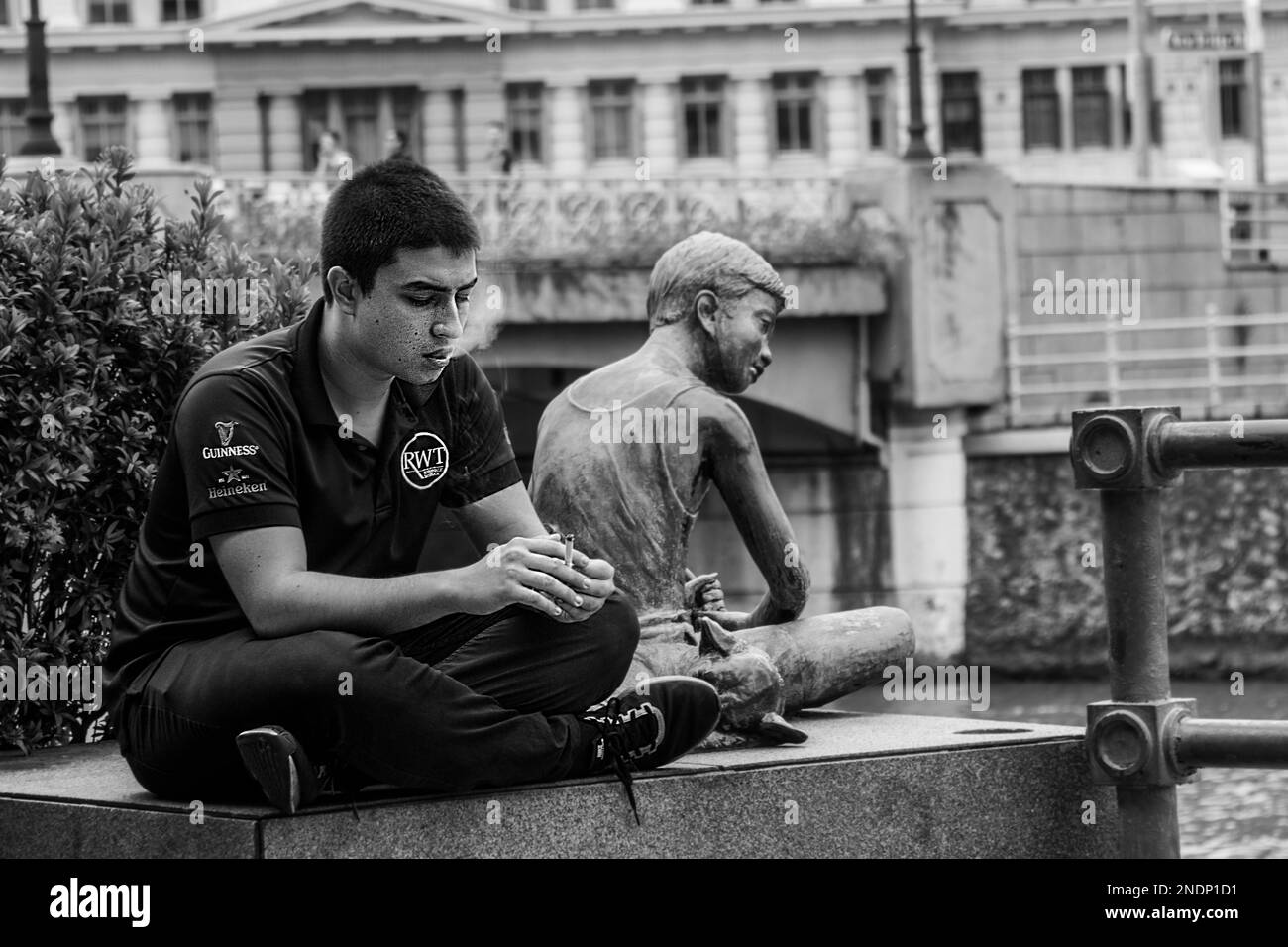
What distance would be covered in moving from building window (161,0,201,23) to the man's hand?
132 feet

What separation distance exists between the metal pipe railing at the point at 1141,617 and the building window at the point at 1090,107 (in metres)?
40.4

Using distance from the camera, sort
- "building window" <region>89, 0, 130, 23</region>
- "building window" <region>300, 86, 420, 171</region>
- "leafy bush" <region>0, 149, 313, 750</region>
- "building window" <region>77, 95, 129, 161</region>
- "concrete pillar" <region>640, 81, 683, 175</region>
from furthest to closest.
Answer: "concrete pillar" <region>640, 81, 683, 175</region> < "building window" <region>89, 0, 130, 23</region> < "building window" <region>77, 95, 129, 161</region> < "building window" <region>300, 86, 420, 171</region> < "leafy bush" <region>0, 149, 313, 750</region>

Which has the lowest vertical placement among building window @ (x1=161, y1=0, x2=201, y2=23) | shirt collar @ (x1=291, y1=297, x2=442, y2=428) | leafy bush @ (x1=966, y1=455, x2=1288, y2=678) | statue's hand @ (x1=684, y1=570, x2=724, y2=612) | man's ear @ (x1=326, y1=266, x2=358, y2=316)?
leafy bush @ (x1=966, y1=455, x2=1288, y2=678)

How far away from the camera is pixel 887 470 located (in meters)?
24.8

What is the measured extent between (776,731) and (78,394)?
1.94 metres

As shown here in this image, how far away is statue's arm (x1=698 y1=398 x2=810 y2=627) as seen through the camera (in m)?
6.24

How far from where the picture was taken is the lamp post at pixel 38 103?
19.4m

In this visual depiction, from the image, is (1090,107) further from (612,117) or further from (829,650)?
(829,650)

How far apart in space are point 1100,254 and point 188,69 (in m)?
21.9

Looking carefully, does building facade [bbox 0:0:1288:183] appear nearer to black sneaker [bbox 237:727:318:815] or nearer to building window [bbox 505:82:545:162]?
building window [bbox 505:82:545:162]

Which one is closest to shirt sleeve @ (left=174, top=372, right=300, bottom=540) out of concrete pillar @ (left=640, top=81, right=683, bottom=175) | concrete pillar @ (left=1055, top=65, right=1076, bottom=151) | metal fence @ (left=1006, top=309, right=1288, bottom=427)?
metal fence @ (left=1006, top=309, right=1288, bottom=427)

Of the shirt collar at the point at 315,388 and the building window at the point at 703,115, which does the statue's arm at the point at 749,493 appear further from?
the building window at the point at 703,115
